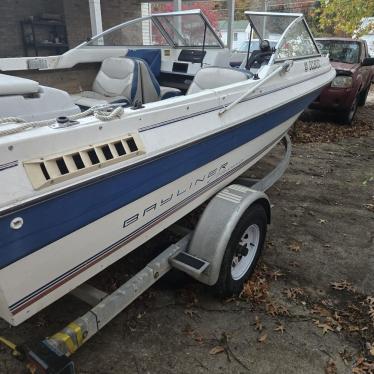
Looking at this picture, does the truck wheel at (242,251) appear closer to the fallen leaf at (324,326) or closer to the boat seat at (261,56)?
the fallen leaf at (324,326)

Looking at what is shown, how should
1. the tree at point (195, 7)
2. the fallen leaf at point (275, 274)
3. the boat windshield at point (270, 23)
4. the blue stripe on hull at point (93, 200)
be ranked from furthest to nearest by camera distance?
the tree at point (195, 7)
the boat windshield at point (270, 23)
the fallen leaf at point (275, 274)
the blue stripe on hull at point (93, 200)

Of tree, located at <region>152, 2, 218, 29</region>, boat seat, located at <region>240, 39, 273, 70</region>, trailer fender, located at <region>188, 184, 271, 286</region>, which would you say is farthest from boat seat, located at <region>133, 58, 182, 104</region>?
tree, located at <region>152, 2, 218, 29</region>

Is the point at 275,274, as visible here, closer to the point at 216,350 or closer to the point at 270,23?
the point at 216,350

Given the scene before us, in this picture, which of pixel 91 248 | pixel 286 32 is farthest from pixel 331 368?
pixel 286 32

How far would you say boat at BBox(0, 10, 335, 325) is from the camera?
62.1 inches

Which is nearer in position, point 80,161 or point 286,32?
point 80,161

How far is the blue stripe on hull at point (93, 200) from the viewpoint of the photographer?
1538 millimetres

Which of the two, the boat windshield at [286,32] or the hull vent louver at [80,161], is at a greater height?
the boat windshield at [286,32]

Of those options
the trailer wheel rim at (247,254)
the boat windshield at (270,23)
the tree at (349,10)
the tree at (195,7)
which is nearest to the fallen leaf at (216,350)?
the trailer wheel rim at (247,254)

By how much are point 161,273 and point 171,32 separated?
409 cm

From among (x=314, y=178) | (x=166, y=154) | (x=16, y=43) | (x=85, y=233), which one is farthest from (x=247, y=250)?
(x=16, y=43)

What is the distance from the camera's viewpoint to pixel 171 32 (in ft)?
17.7

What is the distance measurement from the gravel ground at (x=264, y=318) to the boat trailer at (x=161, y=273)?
36 cm

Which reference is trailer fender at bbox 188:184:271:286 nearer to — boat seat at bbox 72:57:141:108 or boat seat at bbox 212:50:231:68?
boat seat at bbox 72:57:141:108
